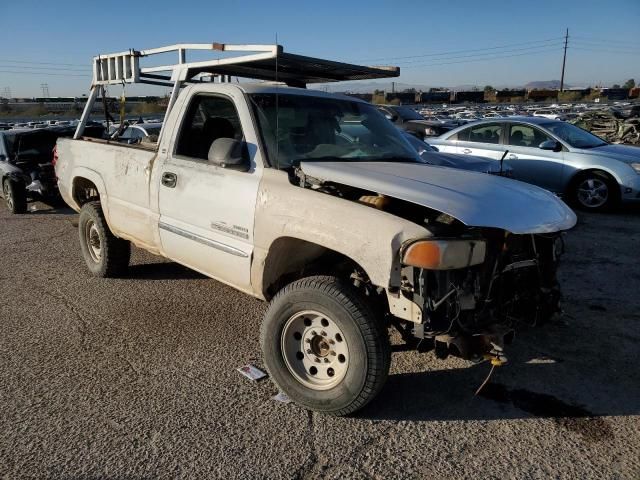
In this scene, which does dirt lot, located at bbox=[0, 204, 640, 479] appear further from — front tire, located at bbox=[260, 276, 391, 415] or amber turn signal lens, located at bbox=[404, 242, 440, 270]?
amber turn signal lens, located at bbox=[404, 242, 440, 270]

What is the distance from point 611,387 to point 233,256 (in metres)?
2.73

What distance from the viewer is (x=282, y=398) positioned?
3373 millimetres

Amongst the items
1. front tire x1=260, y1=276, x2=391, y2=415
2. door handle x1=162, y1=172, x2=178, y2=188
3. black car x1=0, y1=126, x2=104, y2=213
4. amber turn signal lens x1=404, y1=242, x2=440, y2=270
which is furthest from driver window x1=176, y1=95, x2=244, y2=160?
black car x1=0, y1=126, x2=104, y2=213

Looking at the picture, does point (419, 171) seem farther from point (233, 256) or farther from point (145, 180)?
point (145, 180)

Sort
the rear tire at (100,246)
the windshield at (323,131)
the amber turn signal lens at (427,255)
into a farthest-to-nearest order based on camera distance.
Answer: the rear tire at (100,246) < the windshield at (323,131) < the amber turn signal lens at (427,255)

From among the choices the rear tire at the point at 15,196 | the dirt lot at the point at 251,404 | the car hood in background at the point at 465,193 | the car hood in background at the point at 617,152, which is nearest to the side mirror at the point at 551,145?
the car hood in background at the point at 617,152

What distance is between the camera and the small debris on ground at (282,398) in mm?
3346

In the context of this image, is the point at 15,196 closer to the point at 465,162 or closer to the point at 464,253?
the point at 465,162

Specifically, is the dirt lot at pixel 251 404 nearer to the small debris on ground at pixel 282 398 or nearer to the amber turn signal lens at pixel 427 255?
the small debris on ground at pixel 282 398

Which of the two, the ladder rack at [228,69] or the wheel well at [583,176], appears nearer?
the ladder rack at [228,69]

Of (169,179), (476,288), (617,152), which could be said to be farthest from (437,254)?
(617,152)

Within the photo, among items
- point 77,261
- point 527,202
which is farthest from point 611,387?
point 77,261

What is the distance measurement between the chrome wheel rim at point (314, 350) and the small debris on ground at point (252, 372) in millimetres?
414

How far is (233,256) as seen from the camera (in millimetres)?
3742
